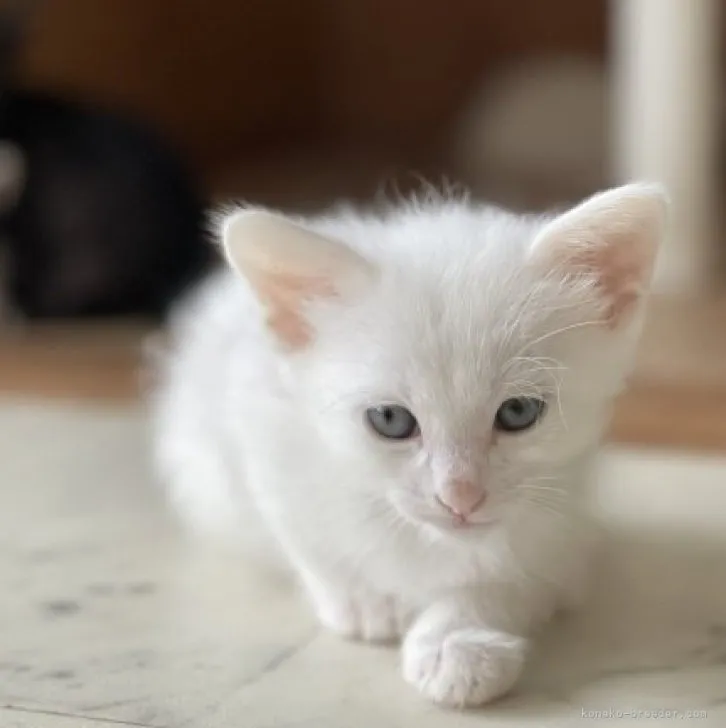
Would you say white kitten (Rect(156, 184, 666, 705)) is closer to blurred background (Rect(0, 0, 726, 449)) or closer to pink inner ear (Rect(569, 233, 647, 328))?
pink inner ear (Rect(569, 233, 647, 328))

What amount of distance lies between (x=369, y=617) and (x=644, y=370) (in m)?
0.76

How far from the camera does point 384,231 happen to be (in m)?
1.03

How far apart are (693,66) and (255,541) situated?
3.73 feet

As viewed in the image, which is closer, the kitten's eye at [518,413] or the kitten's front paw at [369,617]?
the kitten's eye at [518,413]

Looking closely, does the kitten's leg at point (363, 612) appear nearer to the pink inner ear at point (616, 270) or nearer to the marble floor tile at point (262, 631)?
the marble floor tile at point (262, 631)

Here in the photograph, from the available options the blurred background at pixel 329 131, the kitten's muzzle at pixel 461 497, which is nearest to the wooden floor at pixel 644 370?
the blurred background at pixel 329 131

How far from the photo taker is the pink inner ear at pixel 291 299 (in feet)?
3.02

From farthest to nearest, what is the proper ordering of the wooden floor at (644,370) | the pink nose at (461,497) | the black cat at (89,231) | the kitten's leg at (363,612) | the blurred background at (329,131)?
the black cat at (89,231), the blurred background at (329,131), the wooden floor at (644,370), the kitten's leg at (363,612), the pink nose at (461,497)

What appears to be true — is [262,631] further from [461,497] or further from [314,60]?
[314,60]

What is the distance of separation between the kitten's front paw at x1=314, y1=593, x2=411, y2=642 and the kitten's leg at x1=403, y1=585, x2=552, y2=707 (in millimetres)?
27

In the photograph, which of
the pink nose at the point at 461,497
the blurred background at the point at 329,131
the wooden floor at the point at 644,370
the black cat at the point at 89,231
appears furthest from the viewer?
the black cat at the point at 89,231

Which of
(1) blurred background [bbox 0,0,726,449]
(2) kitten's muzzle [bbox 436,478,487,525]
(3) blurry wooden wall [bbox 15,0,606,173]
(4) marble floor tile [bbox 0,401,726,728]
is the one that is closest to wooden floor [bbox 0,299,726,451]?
(1) blurred background [bbox 0,0,726,449]

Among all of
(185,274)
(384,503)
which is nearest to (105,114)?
(185,274)

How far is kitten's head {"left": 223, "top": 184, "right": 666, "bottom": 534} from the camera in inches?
33.7
